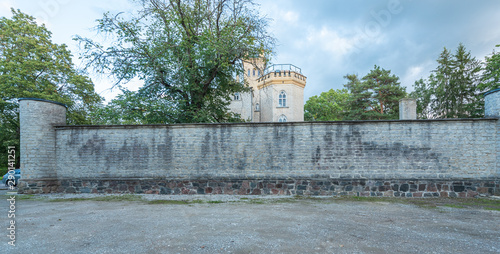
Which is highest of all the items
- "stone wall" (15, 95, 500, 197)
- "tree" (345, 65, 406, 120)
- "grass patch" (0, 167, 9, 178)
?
"tree" (345, 65, 406, 120)

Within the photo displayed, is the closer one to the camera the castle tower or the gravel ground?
the gravel ground

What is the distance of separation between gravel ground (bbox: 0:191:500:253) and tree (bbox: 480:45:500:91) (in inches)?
807

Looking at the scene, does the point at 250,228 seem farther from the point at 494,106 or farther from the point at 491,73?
the point at 491,73

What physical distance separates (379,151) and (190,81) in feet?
33.2

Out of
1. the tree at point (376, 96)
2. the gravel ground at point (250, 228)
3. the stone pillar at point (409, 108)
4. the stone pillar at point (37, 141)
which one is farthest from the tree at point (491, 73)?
the stone pillar at point (37, 141)

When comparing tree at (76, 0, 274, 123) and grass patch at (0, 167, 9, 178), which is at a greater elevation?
tree at (76, 0, 274, 123)

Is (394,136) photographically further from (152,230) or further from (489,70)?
(489,70)

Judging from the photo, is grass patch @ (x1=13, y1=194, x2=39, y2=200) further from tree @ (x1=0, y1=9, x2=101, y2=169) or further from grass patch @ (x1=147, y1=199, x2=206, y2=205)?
tree @ (x1=0, y1=9, x2=101, y2=169)

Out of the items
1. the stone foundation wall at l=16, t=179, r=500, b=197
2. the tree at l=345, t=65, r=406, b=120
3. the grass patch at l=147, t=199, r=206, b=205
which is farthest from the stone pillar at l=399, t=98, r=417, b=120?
the tree at l=345, t=65, r=406, b=120

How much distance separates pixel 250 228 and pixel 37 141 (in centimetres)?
949

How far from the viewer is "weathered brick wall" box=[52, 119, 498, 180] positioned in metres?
8.22

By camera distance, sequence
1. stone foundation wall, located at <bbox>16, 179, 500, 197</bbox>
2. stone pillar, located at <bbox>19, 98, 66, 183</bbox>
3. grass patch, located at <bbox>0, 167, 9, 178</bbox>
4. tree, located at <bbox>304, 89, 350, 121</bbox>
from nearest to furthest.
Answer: stone foundation wall, located at <bbox>16, 179, 500, 197</bbox>
stone pillar, located at <bbox>19, 98, 66, 183</bbox>
grass patch, located at <bbox>0, 167, 9, 178</bbox>
tree, located at <bbox>304, 89, 350, 121</bbox>

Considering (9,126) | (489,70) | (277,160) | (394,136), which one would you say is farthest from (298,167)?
(489,70)

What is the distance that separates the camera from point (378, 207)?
6.72 meters
